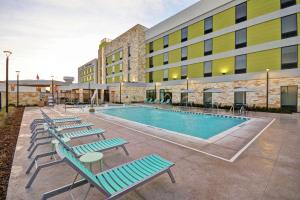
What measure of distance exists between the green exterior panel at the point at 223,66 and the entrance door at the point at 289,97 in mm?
5962

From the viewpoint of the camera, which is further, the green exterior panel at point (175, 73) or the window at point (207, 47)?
the green exterior panel at point (175, 73)

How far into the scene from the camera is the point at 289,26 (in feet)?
52.1

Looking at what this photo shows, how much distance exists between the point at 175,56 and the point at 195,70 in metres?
5.36

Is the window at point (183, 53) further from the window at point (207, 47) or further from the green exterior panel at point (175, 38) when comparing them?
the window at point (207, 47)

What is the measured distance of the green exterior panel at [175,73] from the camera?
26.9 metres

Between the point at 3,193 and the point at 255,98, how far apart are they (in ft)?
70.1

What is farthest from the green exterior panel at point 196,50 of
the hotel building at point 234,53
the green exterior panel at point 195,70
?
the green exterior panel at point 195,70

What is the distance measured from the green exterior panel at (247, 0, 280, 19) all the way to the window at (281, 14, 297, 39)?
5.30 ft

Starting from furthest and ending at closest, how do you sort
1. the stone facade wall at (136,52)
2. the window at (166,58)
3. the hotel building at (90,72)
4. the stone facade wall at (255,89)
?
1. the hotel building at (90,72)
2. the stone facade wall at (136,52)
3. the window at (166,58)
4. the stone facade wall at (255,89)

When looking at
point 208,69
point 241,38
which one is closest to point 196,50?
point 208,69

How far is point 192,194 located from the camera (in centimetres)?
Result: 300

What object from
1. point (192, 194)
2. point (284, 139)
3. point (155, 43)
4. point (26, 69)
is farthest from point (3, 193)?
point (26, 69)

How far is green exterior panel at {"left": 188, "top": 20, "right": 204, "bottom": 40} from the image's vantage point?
2351cm

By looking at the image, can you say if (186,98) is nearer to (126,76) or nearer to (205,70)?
(205,70)
